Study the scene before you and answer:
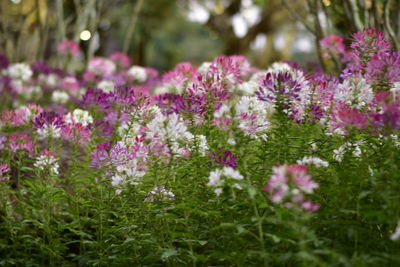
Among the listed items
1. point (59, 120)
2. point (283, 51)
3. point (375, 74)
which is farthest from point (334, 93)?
point (283, 51)

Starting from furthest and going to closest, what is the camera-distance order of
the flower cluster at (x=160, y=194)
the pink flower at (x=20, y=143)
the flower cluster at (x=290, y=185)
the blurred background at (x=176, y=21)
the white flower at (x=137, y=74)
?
the white flower at (x=137, y=74) < the blurred background at (x=176, y=21) < the pink flower at (x=20, y=143) < the flower cluster at (x=160, y=194) < the flower cluster at (x=290, y=185)

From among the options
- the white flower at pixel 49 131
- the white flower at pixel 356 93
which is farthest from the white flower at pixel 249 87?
the white flower at pixel 49 131

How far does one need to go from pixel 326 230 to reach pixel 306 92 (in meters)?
0.73

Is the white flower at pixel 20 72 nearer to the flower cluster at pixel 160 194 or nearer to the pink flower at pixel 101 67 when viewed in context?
the pink flower at pixel 101 67

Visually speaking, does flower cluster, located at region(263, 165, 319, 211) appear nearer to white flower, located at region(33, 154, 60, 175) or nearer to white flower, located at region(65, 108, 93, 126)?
white flower, located at region(33, 154, 60, 175)

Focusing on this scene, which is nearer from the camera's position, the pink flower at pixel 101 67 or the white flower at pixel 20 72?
the white flower at pixel 20 72

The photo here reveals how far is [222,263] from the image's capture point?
2.74m

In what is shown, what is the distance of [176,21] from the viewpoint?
18.8 metres

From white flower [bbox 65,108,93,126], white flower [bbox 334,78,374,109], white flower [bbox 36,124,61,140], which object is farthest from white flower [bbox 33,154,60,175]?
white flower [bbox 334,78,374,109]

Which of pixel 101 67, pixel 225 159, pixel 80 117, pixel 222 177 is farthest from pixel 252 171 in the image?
pixel 101 67

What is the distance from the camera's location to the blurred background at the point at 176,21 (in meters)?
4.97

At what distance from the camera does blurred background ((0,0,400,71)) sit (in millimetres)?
4973

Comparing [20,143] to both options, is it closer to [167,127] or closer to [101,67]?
[167,127]

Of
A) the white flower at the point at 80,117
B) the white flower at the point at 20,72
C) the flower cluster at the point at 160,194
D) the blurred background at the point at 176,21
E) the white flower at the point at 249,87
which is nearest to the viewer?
the flower cluster at the point at 160,194
